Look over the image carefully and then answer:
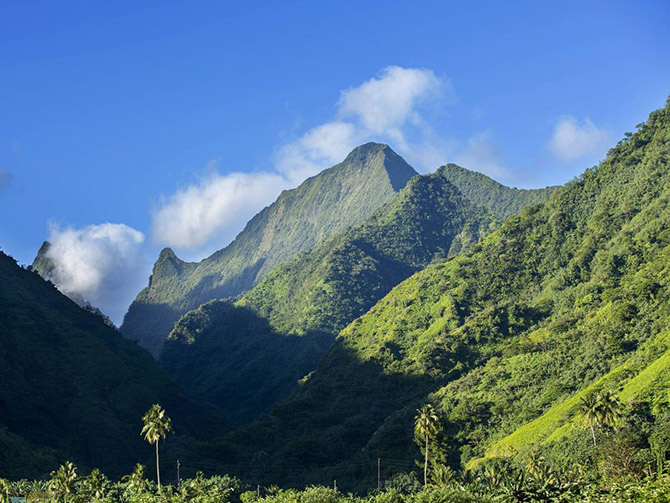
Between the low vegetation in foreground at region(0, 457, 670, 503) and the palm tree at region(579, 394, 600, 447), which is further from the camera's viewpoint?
the palm tree at region(579, 394, 600, 447)

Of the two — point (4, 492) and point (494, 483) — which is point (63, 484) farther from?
point (494, 483)

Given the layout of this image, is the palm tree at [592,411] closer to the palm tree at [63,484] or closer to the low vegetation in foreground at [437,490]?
the low vegetation in foreground at [437,490]

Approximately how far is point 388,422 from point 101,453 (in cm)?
7730

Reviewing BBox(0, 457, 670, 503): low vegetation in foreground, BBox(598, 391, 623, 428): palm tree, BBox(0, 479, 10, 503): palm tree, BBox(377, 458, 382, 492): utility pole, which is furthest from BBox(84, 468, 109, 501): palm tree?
BBox(598, 391, 623, 428): palm tree

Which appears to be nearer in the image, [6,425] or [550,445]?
[550,445]

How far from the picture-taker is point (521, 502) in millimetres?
72812

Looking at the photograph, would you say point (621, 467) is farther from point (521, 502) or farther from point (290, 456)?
point (290, 456)

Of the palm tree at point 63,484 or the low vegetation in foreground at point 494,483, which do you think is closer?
the low vegetation in foreground at point 494,483

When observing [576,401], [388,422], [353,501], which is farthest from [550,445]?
[388,422]

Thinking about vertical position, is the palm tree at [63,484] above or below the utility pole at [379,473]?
above

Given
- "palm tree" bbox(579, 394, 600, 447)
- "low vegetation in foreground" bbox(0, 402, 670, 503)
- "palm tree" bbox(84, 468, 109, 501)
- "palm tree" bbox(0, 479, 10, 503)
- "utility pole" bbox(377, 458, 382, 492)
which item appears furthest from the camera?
"utility pole" bbox(377, 458, 382, 492)

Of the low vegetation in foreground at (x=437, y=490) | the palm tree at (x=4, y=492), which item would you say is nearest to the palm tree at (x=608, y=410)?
the low vegetation in foreground at (x=437, y=490)

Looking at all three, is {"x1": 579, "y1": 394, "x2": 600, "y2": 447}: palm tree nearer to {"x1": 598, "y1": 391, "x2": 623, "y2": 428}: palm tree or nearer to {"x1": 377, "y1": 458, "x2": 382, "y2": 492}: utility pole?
{"x1": 598, "y1": 391, "x2": 623, "y2": 428}: palm tree

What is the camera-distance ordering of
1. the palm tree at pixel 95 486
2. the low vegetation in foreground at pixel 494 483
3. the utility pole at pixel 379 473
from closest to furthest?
1. the low vegetation in foreground at pixel 494 483
2. the palm tree at pixel 95 486
3. the utility pole at pixel 379 473
